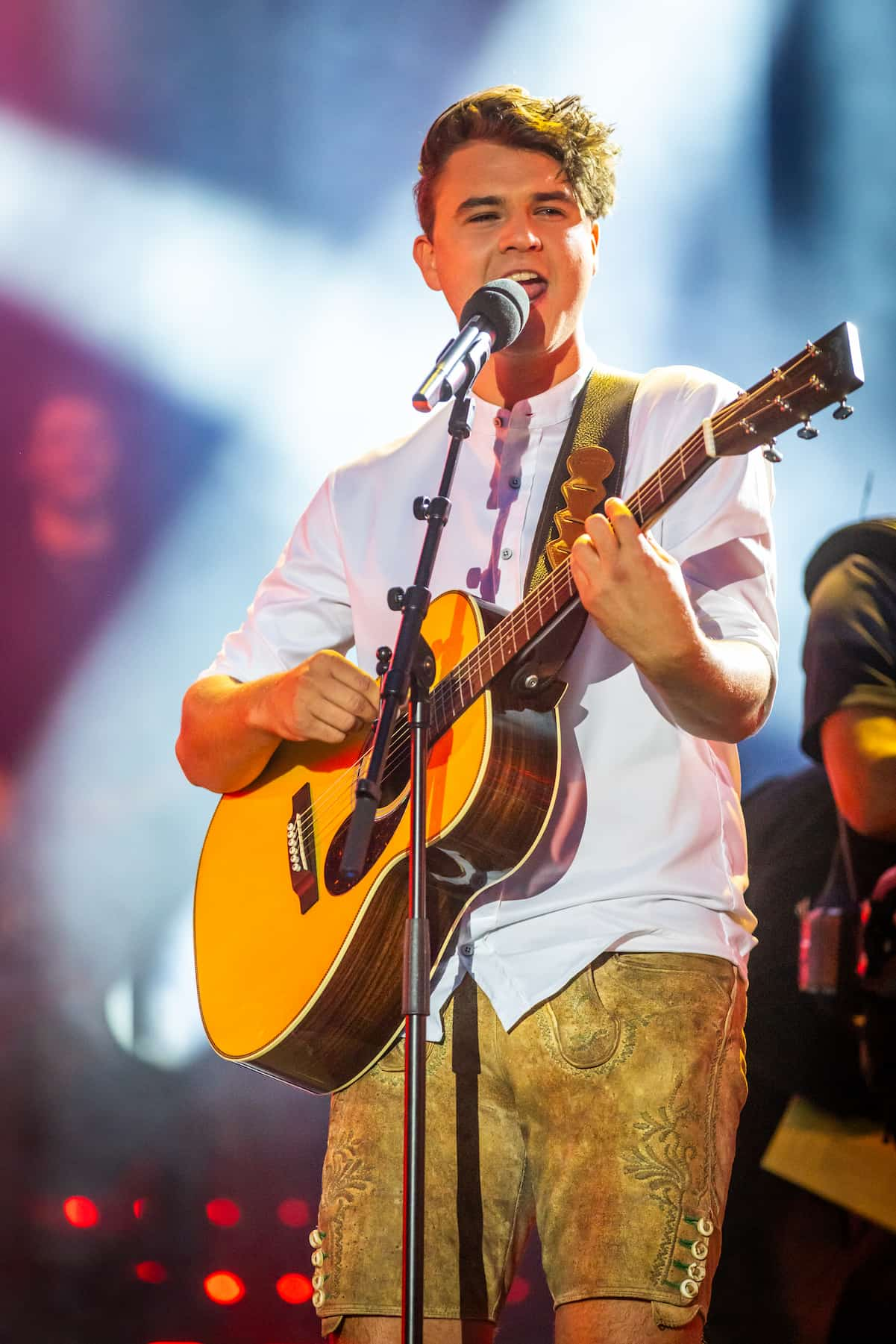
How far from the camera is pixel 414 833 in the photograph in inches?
60.4

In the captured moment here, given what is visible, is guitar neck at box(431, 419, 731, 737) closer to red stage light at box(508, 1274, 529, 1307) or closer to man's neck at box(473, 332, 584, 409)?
man's neck at box(473, 332, 584, 409)

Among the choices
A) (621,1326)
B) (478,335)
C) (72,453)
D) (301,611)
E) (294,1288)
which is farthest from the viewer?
(72,453)

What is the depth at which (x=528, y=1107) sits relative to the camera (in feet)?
6.16

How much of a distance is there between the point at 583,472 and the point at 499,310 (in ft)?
1.15

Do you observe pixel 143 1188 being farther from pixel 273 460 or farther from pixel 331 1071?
pixel 273 460

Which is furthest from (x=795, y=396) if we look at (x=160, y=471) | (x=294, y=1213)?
(x=294, y=1213)

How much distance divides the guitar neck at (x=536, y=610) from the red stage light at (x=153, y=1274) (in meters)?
2.39

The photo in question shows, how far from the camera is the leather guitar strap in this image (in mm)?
2020

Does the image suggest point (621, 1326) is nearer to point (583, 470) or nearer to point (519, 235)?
point (583, 470)

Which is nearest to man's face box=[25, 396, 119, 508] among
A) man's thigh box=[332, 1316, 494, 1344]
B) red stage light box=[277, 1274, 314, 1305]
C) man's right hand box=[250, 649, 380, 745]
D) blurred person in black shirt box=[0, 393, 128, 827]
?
blurred person in black shirt box=[0, 393, 128, 827]

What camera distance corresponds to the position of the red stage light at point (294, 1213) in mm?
3555

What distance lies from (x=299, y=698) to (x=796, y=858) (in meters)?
1.06

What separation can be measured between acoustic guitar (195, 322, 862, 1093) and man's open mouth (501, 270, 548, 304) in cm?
61

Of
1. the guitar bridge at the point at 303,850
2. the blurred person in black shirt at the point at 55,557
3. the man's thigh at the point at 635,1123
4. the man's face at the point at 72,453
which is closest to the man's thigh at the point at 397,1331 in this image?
the man's thigh at the point at 635,1123
